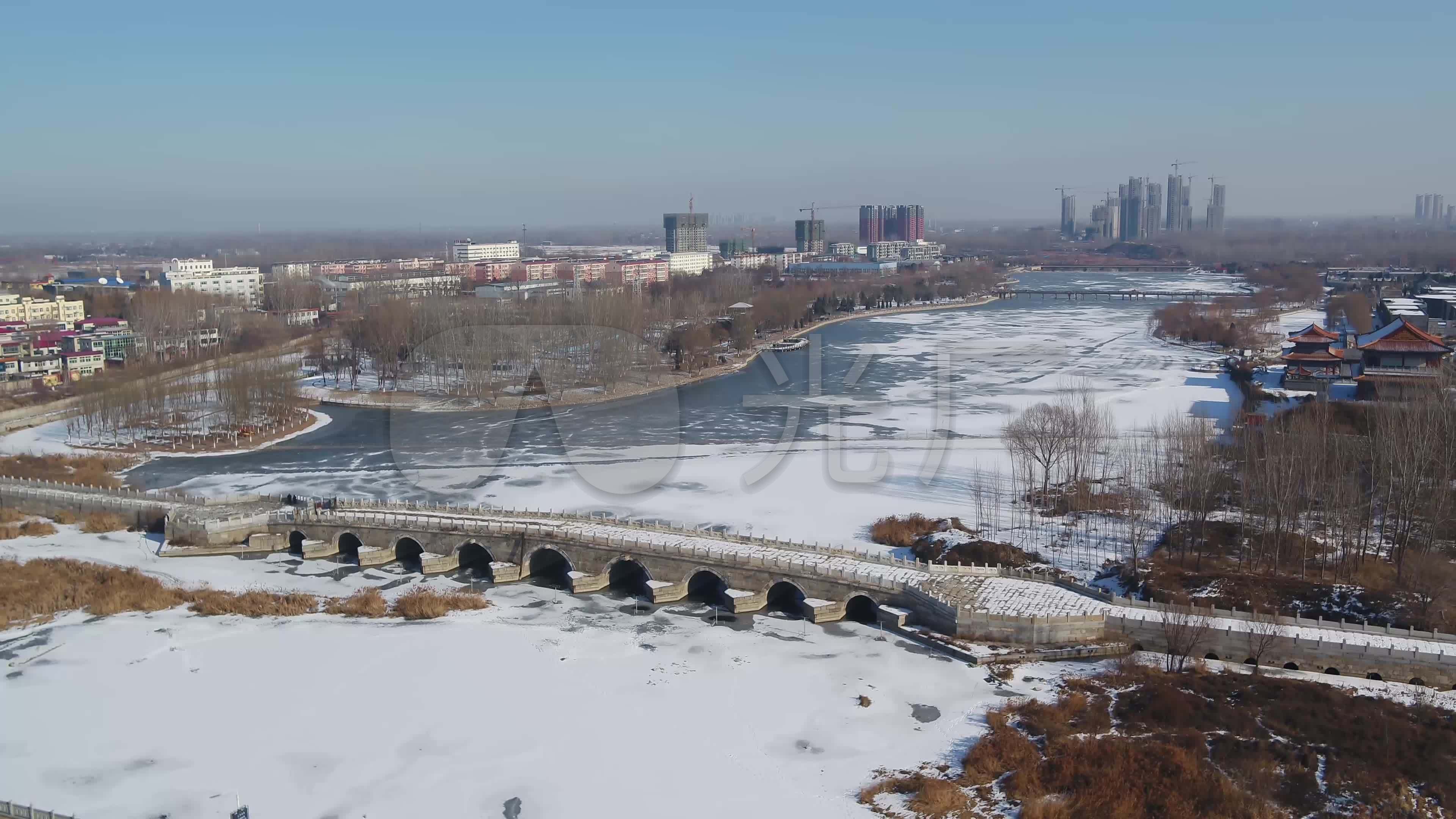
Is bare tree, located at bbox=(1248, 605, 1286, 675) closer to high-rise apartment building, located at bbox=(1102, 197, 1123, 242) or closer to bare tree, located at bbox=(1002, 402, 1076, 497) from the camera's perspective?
bare tree, located at bbox=(1002, 402, 1076, 497)

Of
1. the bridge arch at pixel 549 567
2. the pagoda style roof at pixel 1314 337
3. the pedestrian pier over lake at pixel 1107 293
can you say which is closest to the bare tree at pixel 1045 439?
the bridge arch at pixel 549 567

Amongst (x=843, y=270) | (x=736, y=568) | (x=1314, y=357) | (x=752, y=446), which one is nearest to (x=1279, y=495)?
(x=736, y=568)

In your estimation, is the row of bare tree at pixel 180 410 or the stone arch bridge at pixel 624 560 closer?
the stone arch bridge at pixel 624 560

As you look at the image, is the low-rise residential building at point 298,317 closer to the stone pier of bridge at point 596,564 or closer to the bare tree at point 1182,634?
the stone pier of bridge at point 596,564

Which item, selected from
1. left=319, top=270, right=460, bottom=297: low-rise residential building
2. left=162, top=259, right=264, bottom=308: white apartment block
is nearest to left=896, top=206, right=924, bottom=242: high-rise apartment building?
left=319, top=270, right=460, bottom=297: low-rise residential building

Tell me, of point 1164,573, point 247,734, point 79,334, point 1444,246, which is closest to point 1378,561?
point 1164,573
